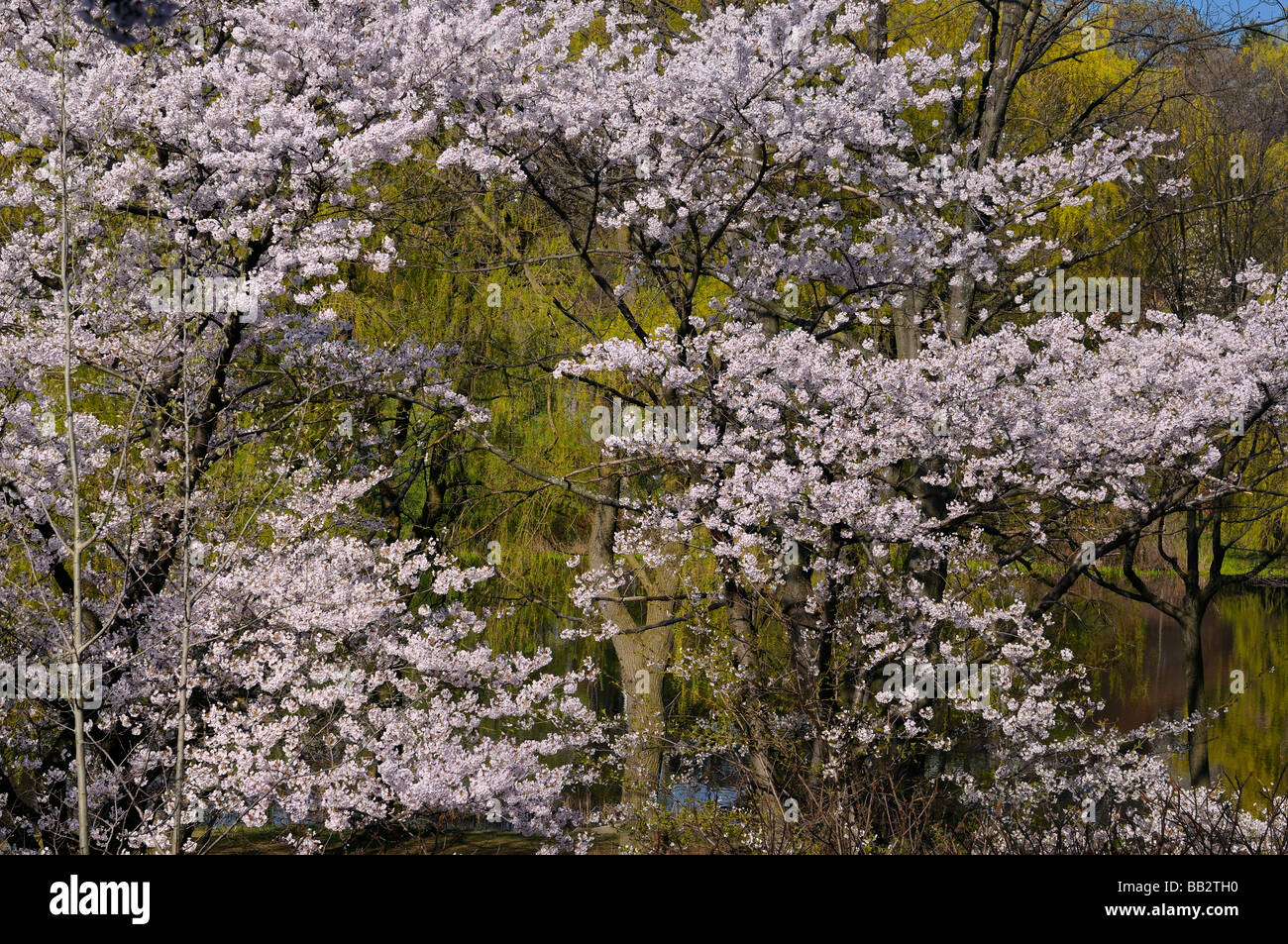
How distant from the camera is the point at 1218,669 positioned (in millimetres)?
16922

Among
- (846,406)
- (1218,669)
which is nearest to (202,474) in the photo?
(846,406)

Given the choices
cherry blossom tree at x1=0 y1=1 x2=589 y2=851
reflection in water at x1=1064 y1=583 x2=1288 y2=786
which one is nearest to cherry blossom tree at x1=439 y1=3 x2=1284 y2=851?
cherry blossom tree at x1=0 y1=1 x2=589 y2=851

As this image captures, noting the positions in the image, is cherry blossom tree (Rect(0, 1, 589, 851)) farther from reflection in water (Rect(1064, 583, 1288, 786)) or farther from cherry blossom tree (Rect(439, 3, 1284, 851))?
reflection in water (Rect(1064, 583, 1288, 786))

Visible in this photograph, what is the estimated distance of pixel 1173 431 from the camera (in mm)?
6781

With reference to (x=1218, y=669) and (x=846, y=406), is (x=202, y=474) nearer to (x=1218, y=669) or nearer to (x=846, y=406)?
(x=846, y=406)

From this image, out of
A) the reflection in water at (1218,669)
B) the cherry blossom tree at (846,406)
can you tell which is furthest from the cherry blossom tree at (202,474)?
the reflection in water at (1218,669)

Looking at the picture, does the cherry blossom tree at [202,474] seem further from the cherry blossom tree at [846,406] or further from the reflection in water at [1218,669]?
the reflection in water at [1218,669]

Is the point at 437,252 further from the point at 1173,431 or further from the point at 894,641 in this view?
the point at 1173,431

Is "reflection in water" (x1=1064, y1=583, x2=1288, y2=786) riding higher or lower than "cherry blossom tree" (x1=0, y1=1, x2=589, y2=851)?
lower

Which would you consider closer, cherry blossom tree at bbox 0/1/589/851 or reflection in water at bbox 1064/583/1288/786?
cherry blossom tree at bbox 0/1/589/851

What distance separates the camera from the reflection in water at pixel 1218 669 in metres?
13.2

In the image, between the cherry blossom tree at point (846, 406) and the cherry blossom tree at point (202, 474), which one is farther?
the cherry blossom tree at point (846, 406)

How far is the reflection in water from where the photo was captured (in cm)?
1324
